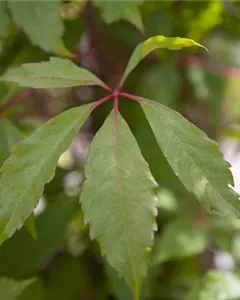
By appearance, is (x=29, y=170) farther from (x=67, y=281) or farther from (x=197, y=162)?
(x=67, y=281)

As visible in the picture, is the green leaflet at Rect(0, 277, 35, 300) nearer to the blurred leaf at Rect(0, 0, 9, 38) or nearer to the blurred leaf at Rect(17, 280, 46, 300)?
the blurred leaf at Rect(17, 280, 46, 300)

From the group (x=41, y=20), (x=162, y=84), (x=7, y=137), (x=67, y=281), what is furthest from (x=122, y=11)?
(x=67, y=281)

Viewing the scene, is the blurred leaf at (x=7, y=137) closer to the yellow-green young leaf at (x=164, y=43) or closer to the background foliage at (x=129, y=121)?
the background foliage at (x=129, y=121)

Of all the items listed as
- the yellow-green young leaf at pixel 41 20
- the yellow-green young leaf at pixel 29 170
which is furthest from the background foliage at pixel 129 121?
the yellow-green young leaf at pixel 29 170

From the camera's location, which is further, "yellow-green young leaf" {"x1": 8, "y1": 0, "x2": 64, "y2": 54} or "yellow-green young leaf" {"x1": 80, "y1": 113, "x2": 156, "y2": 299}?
"yellow-green young leaf" {"x1": 8, "y1": 0, "x2": 64, "y2": 54}

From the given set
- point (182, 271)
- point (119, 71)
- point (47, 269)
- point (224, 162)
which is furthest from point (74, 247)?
point (224, 162)

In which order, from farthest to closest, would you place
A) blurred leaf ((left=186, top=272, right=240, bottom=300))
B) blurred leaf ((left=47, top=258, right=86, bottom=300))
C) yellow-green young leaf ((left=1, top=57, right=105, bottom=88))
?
blurred leaf ((left=47, top=258, right=86, bottom=300)), blurred leaf ((left=186, top=272, right=240, bottom=300)), yellow-green young leaf ((left=1, top=57, right=105, bottom=88))

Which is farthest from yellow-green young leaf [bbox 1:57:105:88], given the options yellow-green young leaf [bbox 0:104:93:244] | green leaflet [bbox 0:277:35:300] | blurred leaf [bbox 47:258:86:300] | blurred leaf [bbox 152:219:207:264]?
blurred leaf [bbox 47:258:86:300]
